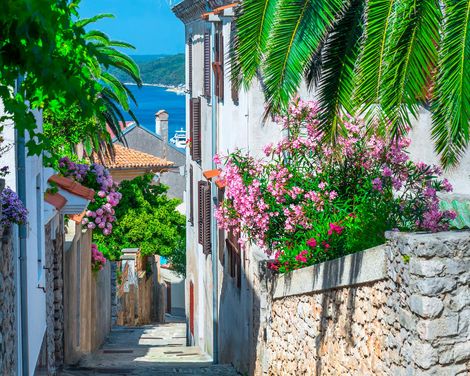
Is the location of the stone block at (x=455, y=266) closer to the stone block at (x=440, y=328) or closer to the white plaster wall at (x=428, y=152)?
the stone block at (x=440, y=328)

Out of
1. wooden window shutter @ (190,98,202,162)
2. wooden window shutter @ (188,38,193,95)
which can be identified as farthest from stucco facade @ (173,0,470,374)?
wooden window shutter @ (190,98,202,162)

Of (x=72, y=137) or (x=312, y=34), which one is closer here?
(x=312, y=34)

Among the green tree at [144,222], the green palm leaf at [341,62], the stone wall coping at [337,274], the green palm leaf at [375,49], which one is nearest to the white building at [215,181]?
the stone wall coping at [337,274]

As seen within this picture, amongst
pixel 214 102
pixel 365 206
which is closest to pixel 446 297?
pixel 365 206

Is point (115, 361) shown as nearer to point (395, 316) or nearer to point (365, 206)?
point (365, 206)

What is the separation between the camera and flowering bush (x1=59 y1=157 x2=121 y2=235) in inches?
859

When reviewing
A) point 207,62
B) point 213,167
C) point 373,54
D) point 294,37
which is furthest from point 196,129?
point 373,54

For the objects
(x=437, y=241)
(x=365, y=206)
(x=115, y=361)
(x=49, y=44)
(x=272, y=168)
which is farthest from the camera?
(x=115, y=361)

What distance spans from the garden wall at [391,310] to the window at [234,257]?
631cm

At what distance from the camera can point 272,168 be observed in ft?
44.8

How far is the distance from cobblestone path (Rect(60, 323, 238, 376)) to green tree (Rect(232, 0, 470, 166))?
30.9 ft

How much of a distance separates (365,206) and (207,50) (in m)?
12.4

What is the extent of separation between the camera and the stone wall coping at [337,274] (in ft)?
32.2

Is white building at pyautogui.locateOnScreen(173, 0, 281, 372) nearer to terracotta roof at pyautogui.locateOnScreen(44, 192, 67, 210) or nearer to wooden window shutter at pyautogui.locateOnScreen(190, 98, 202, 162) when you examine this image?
wooden window shutter at pyautogui.locateOnScreen(190, 98, 202, 162)
